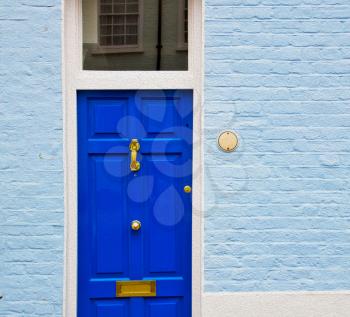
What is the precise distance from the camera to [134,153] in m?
4.88

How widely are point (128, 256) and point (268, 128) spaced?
1517 millimetres

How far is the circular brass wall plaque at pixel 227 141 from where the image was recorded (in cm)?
473

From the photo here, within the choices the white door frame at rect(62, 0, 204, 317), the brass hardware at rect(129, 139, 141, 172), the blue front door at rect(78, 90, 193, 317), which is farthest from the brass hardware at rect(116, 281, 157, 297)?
the brass hardware at rect(129, 139, 141, 172)

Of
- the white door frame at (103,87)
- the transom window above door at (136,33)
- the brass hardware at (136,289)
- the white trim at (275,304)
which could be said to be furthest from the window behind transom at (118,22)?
the white trim at (275,304)

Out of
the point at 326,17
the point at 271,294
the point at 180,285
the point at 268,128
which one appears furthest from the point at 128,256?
the point at 326,17

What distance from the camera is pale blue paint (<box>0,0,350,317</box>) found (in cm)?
469

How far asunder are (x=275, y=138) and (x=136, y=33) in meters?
1.41

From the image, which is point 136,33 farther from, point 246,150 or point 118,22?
point 246,150

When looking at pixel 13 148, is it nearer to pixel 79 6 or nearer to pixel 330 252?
pixel 79 6

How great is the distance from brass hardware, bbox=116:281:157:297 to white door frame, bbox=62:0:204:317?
34 centimetres

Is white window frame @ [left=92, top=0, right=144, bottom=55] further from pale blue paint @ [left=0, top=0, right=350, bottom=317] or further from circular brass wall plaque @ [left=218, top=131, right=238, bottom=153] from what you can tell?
circular brass wall plaque @ [left=218, top=131, right=238, bottom=153]

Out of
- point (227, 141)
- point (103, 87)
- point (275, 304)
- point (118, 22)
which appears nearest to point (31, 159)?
point (103, 87)

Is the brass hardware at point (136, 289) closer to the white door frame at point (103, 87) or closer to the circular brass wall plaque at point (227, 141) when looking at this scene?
the white door frame at point (103, 87)

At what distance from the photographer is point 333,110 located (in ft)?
15.7
